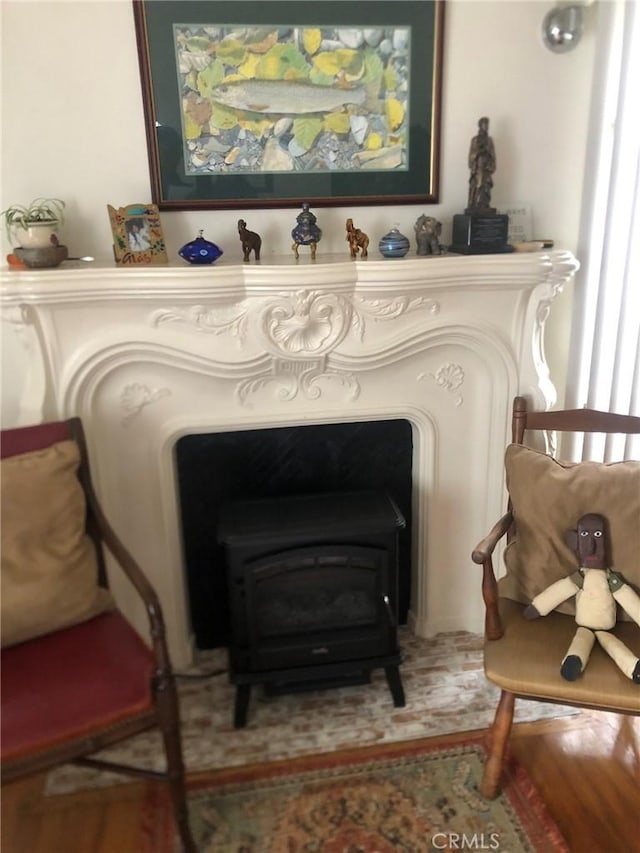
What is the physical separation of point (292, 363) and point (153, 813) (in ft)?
4.23

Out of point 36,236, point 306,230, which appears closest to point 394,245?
point 306,230

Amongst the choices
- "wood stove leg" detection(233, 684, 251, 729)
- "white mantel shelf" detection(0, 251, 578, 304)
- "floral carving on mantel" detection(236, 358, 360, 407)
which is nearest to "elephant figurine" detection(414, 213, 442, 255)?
"white mantel shelf" detection(0, 251, 578, 304)

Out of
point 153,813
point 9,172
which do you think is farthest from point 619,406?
point 9,172

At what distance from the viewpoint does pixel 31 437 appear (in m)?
1.68

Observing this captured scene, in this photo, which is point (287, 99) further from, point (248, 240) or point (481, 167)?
point (481, 167)

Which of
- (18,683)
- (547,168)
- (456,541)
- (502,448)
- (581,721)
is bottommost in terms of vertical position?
(581,721)

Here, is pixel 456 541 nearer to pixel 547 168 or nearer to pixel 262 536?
pixel 262 536

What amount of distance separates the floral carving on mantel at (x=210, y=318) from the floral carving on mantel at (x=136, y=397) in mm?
216

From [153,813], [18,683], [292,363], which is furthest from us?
[292,363]

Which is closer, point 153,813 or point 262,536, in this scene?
point 153,813

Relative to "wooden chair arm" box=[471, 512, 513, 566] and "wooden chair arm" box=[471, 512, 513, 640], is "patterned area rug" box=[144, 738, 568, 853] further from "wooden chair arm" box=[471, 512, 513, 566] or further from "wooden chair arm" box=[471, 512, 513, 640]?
"wooden chair arm" box=[471, 512, 513, 566]

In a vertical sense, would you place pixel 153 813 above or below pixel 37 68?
below

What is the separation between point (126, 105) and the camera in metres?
1.85

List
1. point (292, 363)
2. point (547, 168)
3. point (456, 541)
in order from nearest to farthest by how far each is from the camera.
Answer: point (292, 363)
point (547, 168)
point (456, 541)
